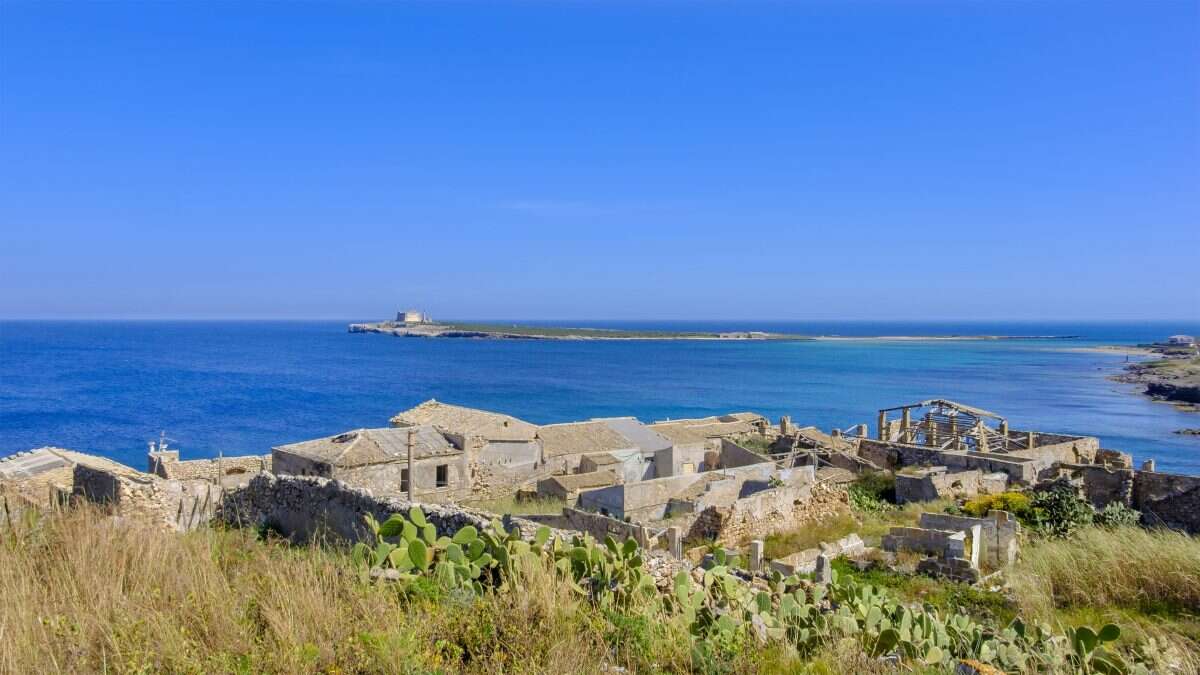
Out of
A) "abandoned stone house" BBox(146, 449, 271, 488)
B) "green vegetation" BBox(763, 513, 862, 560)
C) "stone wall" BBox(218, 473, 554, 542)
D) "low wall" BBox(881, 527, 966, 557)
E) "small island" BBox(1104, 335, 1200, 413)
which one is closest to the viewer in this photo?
"stone wall" BBox(218, 473, 554, 542)

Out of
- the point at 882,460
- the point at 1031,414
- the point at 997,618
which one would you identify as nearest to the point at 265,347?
the point at 1031,414

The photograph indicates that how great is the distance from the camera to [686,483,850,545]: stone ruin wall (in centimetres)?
1667

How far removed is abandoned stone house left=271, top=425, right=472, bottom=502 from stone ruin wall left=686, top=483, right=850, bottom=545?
10976 millimetres

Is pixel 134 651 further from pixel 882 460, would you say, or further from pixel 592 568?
pixel 882 460

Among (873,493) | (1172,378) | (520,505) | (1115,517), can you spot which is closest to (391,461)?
(520,505)

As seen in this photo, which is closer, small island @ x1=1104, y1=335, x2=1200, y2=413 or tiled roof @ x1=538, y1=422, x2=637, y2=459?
tiled roof @ x1=538, y1=422, x2=637, y2=459

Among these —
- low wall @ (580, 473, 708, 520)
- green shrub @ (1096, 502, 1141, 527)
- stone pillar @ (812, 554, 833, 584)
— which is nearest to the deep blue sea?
green shrub @ (1096, 502, 1141, 527)

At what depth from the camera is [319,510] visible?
1030 centimetres

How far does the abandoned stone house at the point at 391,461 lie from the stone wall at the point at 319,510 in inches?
449

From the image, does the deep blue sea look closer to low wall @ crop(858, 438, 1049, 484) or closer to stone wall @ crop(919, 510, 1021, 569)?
low wall @ crop(858, 438, 1049, 484)

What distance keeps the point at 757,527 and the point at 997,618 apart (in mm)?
7155

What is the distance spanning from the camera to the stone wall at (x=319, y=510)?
9000 millimetres

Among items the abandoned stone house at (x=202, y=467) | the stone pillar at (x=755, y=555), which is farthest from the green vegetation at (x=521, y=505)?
the stone pillar at (x=755, y=555)

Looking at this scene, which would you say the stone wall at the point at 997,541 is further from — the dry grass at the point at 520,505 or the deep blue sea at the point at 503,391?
the deep blue sea at the point at 503,391
